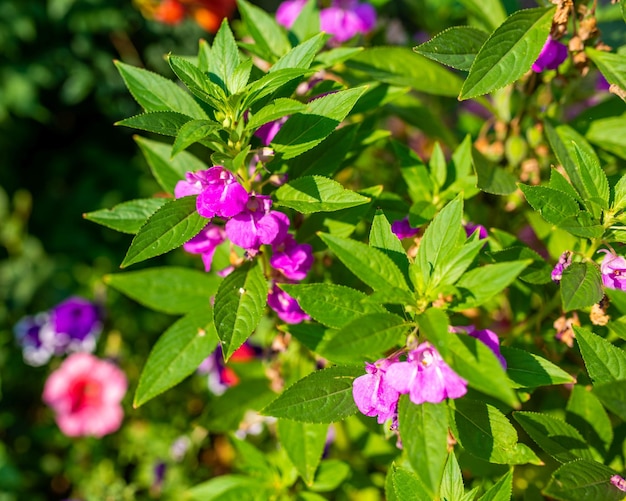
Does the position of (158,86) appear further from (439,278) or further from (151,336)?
(151,336)

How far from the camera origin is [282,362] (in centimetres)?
132

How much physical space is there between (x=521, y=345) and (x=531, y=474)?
31 cm

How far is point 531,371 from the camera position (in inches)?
31.8

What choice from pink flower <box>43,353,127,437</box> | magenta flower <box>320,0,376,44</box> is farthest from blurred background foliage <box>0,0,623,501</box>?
magenta flower <box>320,0,376,44</box>

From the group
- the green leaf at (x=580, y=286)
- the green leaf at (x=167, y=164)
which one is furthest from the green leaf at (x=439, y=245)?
the green leaf at (x=167, y=164)

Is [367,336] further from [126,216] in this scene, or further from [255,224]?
[126,216]

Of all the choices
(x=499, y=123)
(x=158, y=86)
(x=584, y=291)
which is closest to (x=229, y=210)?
(x=158, y=86)

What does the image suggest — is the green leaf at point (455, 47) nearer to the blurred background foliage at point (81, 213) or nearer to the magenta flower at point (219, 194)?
the magenta flower at point (219, 194)

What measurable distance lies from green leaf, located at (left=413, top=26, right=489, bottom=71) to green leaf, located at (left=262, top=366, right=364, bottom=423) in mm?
504

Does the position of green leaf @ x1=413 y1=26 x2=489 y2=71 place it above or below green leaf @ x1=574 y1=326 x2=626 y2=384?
above

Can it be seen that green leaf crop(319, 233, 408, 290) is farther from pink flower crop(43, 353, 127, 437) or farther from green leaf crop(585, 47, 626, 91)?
pink flower crop(43, 353, 127, 437)

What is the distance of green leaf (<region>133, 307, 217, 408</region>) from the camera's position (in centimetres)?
103

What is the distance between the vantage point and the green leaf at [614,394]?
2.25 feet

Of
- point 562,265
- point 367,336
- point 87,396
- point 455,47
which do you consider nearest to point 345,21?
point 455,47
